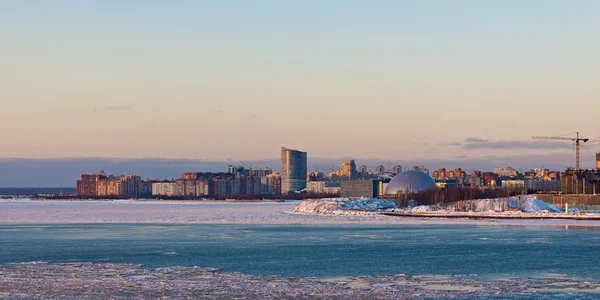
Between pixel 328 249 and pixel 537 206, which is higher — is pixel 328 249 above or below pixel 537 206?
below

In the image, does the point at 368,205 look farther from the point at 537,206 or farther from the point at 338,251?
the point at 338,251

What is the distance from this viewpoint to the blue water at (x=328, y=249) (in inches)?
1075

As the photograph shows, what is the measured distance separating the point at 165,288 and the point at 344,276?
5898mm

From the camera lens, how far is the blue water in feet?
89.6

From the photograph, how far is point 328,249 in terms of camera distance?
3469cm

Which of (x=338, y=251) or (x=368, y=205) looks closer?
(x=338, y=251)

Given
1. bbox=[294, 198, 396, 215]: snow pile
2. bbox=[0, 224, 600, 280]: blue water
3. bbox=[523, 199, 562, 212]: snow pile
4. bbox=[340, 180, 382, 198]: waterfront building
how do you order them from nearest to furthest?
bbox=[0, 224, 600, 280]: blue water < bbox=[523, 199, 562, 212]: snow pile < bbox=[294, 198, 396, 215]: snow pile < bbox=[340, 180, 382, 198]: waterfront building

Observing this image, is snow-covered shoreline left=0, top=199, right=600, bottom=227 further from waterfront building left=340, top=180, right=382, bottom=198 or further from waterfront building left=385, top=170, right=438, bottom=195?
waterfront building left=340, top=180, right=382, bottom=198

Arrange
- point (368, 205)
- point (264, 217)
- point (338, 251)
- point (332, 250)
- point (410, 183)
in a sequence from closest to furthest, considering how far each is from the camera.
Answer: point (338, 251), point (332, 250), point (264, 217), point (368, 205), point (410, 183)

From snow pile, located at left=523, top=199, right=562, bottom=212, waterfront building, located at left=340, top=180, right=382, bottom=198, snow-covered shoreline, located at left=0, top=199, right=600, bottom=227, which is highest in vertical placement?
waterfront building, located at left=340, top=180, right=382, bottom=198

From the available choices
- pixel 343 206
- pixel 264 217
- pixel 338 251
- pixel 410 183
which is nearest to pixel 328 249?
pixel 338 251

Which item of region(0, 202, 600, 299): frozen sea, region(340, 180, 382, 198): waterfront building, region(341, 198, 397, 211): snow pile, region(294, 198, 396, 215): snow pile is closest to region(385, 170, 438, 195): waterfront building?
region(340, 180, 382, 198): waterfront building

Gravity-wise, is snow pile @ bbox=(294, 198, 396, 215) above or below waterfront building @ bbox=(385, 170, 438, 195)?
below

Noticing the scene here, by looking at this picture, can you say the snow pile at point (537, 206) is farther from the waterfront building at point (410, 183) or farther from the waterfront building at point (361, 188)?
the waterfront building at point (361, 188)
